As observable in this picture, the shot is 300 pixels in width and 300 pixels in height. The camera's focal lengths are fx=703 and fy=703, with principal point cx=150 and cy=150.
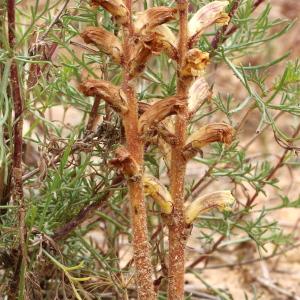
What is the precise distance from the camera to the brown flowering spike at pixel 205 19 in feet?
5.98

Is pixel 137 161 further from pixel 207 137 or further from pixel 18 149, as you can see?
pixel 18 149

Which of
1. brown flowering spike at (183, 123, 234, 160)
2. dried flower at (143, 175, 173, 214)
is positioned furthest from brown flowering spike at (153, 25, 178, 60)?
dried flower at (143, 175, 173, 214)

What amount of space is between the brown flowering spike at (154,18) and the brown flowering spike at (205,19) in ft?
0.24

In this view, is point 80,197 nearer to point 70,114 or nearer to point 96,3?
point 96,3

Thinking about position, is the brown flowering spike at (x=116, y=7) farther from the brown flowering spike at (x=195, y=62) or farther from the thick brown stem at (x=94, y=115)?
the thick brown stem at (x=94, y=115)

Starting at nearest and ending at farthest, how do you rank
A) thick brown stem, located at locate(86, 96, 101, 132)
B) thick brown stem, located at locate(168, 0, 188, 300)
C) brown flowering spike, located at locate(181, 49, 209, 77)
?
brown flowering spike, located at locate(181, 49, 209, 77) → thick brown stem, located at locate(168, 0, 188, 300) → thick brown stem, located at locate(86, 96, 101, 132)

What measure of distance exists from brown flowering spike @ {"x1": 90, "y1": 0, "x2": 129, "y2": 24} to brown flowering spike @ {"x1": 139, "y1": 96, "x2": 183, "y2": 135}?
23cm

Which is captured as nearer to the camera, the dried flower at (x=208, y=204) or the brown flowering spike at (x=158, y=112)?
the brown flowering spike at (x=158, y=112)

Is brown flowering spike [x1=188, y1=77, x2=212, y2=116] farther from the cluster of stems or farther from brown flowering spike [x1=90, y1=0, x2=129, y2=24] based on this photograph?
brown flowering spike [x1=90, y1=0, x2=129, y2=24]

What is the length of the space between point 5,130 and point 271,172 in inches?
43.6

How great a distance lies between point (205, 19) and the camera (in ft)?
6.07

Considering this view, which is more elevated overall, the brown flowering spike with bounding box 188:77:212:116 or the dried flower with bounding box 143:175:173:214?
the brown flowering spike with bounding box 188:77:212:116

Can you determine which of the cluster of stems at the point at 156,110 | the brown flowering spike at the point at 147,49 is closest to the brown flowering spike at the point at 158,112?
the cluster of stems at the point at 156,110

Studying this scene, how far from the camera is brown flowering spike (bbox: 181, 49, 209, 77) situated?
68.2 inches
